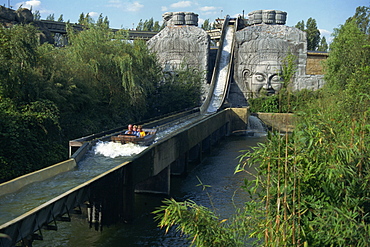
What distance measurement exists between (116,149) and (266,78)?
2750cm

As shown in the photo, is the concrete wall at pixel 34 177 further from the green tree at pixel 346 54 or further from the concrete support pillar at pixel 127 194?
the green tree at pixel 346 54

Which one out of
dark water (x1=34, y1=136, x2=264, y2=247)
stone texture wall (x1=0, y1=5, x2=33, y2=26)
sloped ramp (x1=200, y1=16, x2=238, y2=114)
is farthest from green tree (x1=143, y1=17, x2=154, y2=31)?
dark water (x1=34, y1=136, x2=264, y2=247)

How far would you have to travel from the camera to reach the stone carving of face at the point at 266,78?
4031cm

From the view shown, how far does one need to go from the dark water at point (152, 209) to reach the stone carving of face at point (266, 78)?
728 inches

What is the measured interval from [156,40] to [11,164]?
95.2 feet

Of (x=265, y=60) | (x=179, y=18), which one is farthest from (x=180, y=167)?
(x=179, y=18)

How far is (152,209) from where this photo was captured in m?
14.4

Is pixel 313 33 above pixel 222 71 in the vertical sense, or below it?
above

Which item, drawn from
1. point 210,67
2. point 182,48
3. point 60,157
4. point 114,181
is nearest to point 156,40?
point 182,48

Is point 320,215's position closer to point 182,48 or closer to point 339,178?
point 339,178

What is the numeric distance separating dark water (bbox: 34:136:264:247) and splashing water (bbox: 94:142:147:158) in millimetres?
1728

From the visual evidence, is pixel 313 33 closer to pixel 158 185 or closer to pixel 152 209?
pixel 158 185

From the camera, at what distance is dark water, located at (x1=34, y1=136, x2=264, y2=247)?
1143 cm

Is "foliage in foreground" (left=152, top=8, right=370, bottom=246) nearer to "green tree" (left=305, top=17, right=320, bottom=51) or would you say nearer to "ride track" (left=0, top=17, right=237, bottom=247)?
"ride track" (left=0, top=17, right=237, bottom=247)
